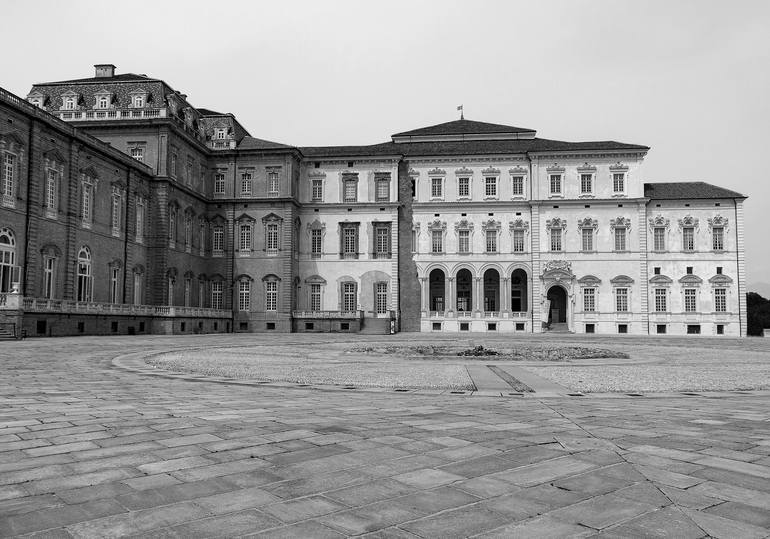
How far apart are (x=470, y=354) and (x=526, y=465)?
48.7 feet

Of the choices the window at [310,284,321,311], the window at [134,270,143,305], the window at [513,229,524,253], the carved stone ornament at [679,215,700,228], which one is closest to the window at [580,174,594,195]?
the window at [513,229,524,253]

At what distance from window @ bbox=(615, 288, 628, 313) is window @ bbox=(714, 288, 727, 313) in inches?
278

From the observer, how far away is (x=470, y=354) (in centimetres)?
1969

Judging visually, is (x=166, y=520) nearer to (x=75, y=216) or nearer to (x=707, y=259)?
(x=75, y=216)

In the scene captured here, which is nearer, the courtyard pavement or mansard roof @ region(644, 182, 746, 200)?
the courtyard pavement

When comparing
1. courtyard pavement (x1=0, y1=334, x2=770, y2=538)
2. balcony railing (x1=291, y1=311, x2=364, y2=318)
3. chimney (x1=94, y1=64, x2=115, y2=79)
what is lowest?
courtyard pavement (x1=0, y1=334, x2=770, y2=538)

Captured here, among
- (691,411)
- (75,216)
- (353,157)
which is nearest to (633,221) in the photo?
(353,157)

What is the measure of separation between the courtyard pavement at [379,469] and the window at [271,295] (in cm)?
4512

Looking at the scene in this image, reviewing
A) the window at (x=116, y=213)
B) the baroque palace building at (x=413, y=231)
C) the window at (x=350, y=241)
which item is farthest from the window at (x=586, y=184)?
the window at (x=116, y=213)

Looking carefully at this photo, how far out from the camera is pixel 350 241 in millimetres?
56312

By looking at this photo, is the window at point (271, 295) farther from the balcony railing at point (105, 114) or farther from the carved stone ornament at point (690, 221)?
the carved stone ornament at point (690, 221)

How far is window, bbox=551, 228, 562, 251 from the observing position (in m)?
54.4

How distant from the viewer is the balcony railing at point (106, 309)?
1273 inches

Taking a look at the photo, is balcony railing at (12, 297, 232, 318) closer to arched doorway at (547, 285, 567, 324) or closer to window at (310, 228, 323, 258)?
window at (310, 228, 323, 258)
